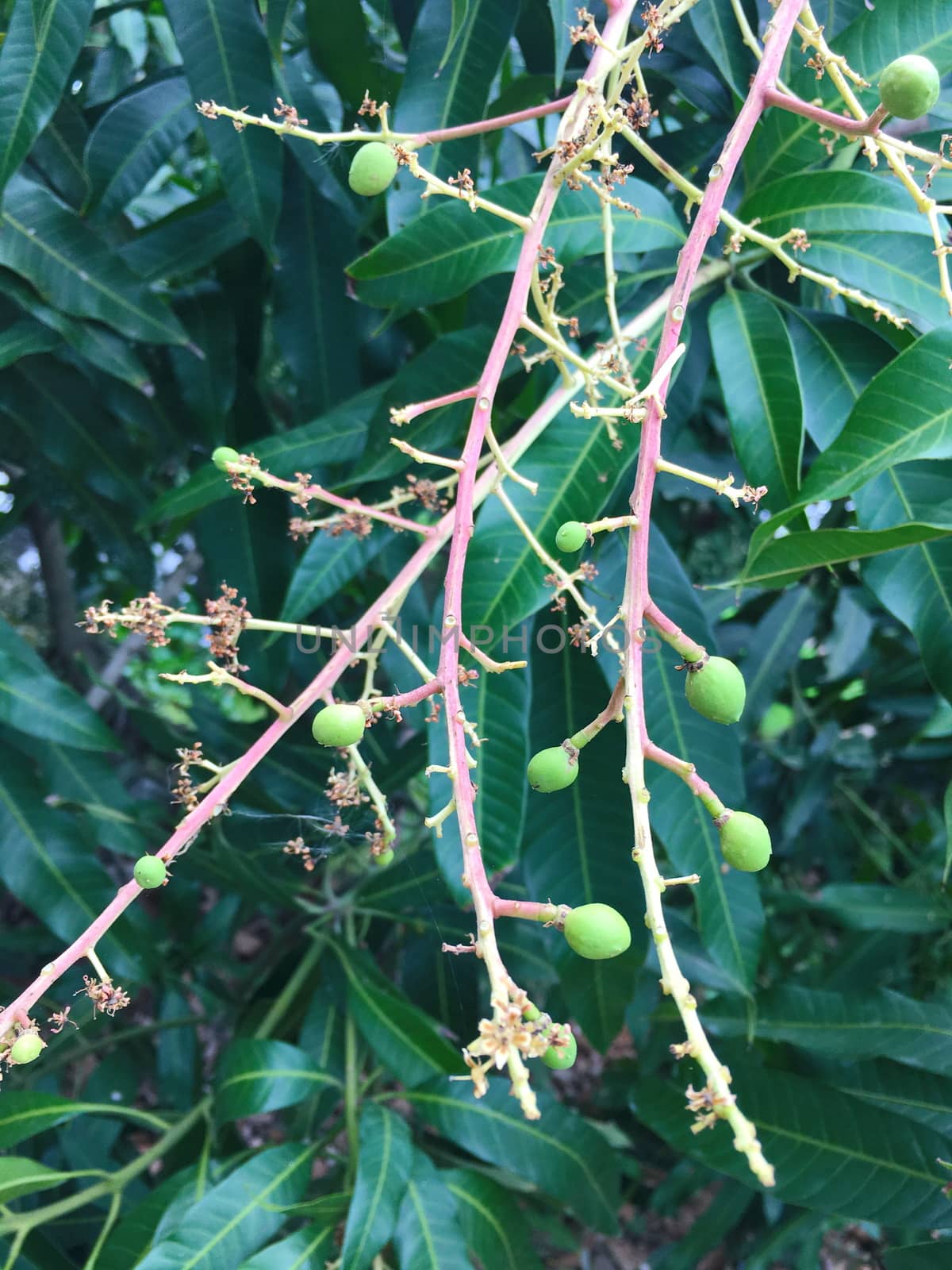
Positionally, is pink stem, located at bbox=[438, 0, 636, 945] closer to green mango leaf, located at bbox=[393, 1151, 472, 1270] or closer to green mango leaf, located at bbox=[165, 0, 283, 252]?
green mango leaf, located at bbox=[165, 0, 283, 252]

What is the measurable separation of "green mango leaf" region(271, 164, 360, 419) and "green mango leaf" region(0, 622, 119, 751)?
0.48 meters

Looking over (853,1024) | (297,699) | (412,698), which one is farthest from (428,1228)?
(412,698)

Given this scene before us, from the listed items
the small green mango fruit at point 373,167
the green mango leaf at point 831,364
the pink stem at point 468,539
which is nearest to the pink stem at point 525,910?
the pink stem at point 468,539

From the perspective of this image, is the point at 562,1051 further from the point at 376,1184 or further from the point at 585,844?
the point at 376,1184

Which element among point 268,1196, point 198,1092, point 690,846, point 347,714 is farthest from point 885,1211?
point 198,1092

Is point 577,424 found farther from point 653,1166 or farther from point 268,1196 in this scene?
point 653,1166

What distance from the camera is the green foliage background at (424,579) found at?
32.6 inches

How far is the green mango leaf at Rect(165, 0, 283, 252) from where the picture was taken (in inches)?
36.9

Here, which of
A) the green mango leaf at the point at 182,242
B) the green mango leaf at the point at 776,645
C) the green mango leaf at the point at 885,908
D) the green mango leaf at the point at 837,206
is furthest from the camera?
the green mango leaf at the point at 776,645

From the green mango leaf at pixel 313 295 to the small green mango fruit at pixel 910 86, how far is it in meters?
0.78

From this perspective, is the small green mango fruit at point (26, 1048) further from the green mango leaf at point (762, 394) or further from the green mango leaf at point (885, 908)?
the green mango leaf at point (885, 908)

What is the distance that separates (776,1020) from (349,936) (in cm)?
58

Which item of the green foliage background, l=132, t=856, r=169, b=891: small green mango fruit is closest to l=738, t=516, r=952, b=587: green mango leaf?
the green foliage background

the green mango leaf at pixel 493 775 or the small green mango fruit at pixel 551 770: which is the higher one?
the small green mango fruit at pixel 551 770
